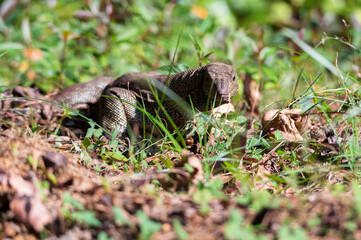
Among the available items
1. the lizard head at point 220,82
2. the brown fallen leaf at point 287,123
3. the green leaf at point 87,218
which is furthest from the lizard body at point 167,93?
the green leaf at point 87,218

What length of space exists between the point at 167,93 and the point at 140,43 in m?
3.54

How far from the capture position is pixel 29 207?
171 centimetres

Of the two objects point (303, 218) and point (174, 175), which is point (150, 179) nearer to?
point (174, 175)

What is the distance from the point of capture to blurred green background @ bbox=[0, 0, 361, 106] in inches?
193

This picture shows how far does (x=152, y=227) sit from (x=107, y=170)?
118cm

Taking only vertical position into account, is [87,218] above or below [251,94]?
above

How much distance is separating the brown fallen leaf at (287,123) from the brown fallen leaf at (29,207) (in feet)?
5.94

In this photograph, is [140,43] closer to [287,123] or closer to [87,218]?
[287,123]

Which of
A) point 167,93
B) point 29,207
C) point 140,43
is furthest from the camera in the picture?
point 140,43

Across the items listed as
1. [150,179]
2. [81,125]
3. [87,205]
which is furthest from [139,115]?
[87,205]

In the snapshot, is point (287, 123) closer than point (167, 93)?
Yes

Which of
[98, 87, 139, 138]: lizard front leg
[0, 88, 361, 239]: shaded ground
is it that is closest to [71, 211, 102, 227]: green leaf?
[0, 88, 361, 239]: shaded ground

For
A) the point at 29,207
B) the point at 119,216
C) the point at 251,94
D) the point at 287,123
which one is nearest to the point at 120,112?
the point at 287,123

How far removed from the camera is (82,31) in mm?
6180
